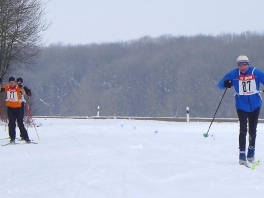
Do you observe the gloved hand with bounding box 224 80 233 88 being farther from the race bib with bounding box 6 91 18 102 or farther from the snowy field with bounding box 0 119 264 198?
the race bib with bounding box 6 91 18 102

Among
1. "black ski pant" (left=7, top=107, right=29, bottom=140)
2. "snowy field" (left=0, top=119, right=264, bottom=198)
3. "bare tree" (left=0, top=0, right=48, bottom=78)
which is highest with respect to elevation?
"bare tree" (left=0, top=0, right=48, bottom=78)

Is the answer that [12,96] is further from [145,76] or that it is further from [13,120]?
[145,76]

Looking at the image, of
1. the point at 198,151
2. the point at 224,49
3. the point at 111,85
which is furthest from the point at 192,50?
the point at 198,151

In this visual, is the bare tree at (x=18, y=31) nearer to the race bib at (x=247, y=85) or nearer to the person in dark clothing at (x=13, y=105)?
the person in dark clothing at (x=13, y=105)

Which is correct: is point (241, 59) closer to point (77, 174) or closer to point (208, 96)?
point (77, 174)

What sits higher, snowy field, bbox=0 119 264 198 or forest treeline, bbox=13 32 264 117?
forest treeline, bbox=13 32 264 117

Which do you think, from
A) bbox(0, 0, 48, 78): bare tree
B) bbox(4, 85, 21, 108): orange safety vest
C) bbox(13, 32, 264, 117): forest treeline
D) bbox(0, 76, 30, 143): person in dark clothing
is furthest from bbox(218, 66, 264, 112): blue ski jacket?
bbox(13, 32, 264, 117): forest treeline

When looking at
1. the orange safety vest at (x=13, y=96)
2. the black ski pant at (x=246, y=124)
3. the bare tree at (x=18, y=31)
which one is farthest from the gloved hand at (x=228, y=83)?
the bare tree at (x=18, y=31)

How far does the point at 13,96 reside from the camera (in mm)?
12797

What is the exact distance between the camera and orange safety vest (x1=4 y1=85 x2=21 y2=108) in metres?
12.8

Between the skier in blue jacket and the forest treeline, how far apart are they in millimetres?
54219

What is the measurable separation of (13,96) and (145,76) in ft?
243

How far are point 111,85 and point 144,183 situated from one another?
8056 cm

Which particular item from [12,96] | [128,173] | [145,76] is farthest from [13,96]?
[145,76]
